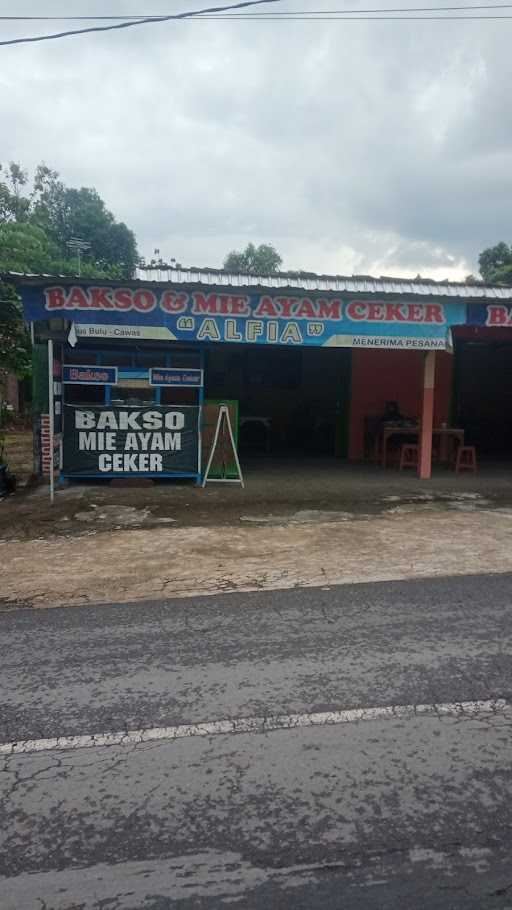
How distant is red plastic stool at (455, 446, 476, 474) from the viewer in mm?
13516

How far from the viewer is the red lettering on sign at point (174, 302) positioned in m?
10.7

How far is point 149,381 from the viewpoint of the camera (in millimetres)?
11078

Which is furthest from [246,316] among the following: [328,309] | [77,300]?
[77,300]

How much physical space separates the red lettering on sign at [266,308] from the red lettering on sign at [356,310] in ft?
4.42

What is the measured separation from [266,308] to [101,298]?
110 inches

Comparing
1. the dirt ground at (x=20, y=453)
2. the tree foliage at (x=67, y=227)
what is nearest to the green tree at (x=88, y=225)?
the tree foliage at (x=67, y=227)

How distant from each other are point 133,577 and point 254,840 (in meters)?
3.94

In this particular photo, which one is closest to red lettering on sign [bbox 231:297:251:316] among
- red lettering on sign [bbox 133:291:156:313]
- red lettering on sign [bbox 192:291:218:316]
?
red lettering on sign [bbox 192:291:218:316]

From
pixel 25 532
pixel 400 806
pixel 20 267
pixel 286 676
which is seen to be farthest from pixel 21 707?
pixel 20 267

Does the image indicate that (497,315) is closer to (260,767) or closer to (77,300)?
(77,300)

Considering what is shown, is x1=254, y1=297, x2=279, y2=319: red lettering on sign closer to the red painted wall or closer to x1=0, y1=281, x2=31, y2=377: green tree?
x1=0, y1=281, x2=31, y2=377: green tree

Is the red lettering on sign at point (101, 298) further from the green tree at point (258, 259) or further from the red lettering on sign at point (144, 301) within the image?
the green tree at point (258, 259)

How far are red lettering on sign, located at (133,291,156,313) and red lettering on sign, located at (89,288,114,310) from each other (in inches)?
16.1

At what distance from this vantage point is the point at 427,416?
12.2 meters
